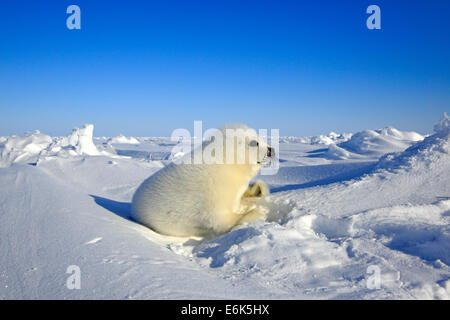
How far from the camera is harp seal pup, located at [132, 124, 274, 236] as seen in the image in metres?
3.24

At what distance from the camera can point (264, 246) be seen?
2.33m

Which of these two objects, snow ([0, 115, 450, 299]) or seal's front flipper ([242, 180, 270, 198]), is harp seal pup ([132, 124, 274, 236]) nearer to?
snow ([0, 115, 450, 299])

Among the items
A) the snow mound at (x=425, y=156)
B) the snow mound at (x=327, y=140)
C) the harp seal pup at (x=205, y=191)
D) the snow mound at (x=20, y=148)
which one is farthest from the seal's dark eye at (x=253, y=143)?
the snow mound at (x=327, y=140)

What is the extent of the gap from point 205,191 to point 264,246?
1.17 m

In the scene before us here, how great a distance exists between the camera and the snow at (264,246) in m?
1.73

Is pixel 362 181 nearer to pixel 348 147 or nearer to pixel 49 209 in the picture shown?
pixel 49 209

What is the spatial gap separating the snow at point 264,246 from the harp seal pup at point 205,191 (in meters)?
0.20

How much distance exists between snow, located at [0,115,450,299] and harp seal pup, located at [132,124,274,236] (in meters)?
0.20

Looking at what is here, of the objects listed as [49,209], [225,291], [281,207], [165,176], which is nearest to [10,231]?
[49,209]

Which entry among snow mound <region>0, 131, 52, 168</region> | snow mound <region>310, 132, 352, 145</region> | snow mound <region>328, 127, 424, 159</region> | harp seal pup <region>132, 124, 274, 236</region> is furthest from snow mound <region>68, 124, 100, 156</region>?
snow mound <region>310, 132, 352, 145</region>

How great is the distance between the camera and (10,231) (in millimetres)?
2318

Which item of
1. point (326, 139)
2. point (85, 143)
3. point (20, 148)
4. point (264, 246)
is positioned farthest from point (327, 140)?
point (264, 246)

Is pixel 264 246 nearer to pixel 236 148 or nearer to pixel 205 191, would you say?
pixel 205 191
